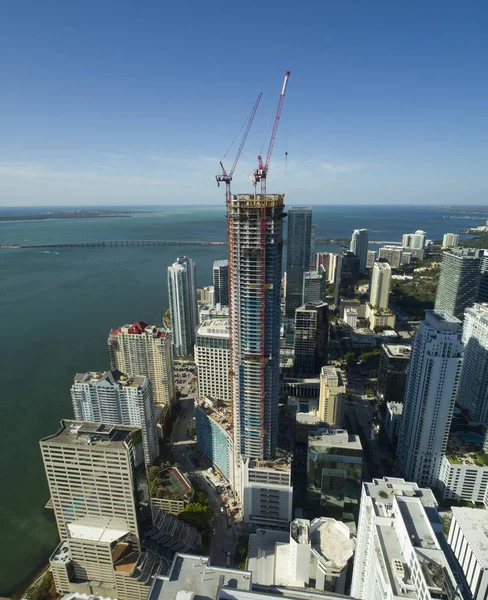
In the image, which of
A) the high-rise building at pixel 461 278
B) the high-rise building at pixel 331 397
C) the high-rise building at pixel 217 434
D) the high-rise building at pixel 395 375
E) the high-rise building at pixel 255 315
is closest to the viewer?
the high-rise building at pixel 255 315

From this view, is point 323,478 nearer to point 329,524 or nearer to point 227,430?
point 329,524

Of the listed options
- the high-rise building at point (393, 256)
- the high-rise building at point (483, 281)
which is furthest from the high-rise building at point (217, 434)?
the high-rise building at point (393, 256)

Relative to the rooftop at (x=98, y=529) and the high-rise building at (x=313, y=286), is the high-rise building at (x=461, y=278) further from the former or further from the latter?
the rooftop at (x=98, y=529)

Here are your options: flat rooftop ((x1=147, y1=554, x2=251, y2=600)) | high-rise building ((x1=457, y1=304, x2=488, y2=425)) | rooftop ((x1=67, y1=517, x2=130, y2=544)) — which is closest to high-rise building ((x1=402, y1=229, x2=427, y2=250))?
high-rise building ((x1=457, y1=304, x2=488, y2=425))

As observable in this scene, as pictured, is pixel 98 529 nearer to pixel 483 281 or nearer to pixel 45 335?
pixel 45 335

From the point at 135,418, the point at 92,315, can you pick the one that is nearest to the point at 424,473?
the point at 135,418

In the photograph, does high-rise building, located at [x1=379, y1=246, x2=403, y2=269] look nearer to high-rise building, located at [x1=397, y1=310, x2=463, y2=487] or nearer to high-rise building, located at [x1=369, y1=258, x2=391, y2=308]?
high-rise building, located at [x1=369, y1=258, x2=391, y2=308]
